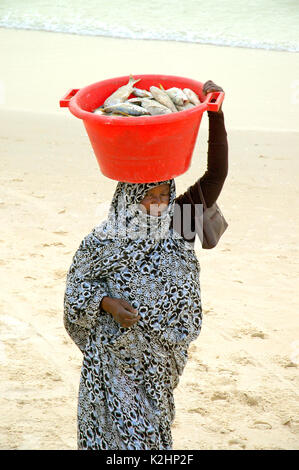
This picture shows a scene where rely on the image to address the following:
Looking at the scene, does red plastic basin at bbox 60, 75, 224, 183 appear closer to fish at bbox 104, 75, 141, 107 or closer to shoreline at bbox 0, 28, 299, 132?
fish at bbox 104, 75, 141, 107

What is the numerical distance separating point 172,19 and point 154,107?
14.6 metres

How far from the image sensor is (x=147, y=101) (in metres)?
2.58

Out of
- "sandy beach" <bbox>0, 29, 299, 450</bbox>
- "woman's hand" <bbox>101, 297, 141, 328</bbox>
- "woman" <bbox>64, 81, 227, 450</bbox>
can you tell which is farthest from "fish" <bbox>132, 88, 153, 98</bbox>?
"sandy beach" <bbox>0, 29, 299, 450</bbox>

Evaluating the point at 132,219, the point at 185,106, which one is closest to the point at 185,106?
the point at 185,106

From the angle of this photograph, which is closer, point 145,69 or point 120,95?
point 120,95

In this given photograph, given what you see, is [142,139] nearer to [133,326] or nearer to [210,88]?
[210,88]

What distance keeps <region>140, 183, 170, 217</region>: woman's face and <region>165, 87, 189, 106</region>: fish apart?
0.33 meters

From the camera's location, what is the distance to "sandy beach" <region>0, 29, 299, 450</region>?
12.9 ft

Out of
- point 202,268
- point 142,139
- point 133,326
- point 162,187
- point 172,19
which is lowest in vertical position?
point 172,19

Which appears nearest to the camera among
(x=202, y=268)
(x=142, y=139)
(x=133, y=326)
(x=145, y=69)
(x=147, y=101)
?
(x=142, y=139)

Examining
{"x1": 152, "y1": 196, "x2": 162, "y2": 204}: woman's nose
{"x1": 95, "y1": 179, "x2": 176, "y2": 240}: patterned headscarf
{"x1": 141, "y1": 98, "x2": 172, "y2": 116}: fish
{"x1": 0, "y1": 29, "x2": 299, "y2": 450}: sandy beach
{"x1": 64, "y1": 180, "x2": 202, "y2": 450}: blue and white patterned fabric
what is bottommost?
{"x1": 0, "y1": 29, "x2": 299, "y2": 450}: sandy beach

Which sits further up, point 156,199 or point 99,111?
point 99,111

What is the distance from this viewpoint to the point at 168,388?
2908 mm

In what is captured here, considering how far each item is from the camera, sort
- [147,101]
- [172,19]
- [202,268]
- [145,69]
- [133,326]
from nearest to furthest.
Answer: [147,101] → [133,326] → [202,268] → [145,69] → [172,19]
